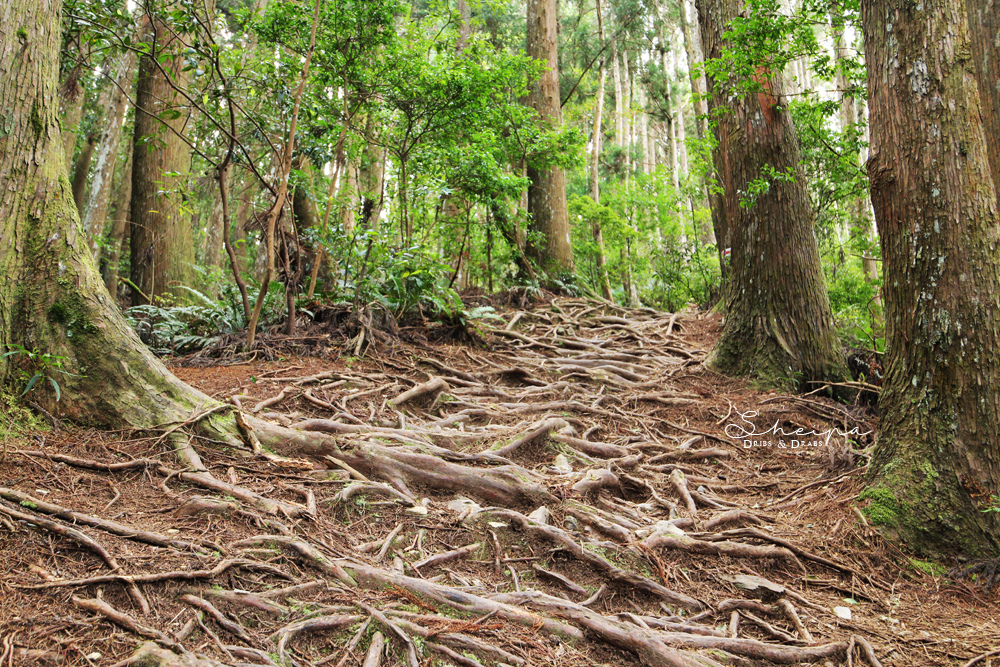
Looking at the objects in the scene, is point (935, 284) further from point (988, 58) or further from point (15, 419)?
point (15, 419)

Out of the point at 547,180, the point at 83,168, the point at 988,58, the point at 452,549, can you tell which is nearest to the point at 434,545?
the point at 452,549

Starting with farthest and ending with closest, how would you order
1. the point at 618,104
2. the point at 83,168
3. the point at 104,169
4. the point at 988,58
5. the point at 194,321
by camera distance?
the point at 618,104
the point at 83,168
the point at 104,169
the point at 194,321
the point at 988,58

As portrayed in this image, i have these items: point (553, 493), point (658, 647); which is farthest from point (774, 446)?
point (658, 647)

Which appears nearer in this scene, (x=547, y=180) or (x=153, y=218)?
(x=153, y=218)

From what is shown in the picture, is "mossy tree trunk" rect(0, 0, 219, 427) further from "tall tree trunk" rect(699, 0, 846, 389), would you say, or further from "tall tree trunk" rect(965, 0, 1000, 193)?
"tall tree trunk" rect(965, 0, 1000, 193)

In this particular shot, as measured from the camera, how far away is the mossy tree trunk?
326 cm

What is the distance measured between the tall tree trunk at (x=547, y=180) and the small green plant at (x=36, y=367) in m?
9.16

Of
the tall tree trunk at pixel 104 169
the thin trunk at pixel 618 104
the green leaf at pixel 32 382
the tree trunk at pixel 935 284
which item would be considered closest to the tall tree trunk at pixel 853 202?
the tree trunk at pixel 935 284

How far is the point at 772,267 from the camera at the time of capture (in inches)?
275

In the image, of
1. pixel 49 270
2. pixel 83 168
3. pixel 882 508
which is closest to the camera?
pixel 49 270

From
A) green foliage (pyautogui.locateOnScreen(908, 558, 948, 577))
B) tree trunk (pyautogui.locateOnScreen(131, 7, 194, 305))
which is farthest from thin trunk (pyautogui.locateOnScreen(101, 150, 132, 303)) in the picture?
green foliage (pyautogui.locateOnScreen(908, 558, 948, 577))

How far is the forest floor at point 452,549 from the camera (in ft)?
7.93

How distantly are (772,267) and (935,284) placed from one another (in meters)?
3.13

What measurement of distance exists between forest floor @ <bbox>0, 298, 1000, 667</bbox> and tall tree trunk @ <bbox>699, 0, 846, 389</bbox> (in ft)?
3.70
